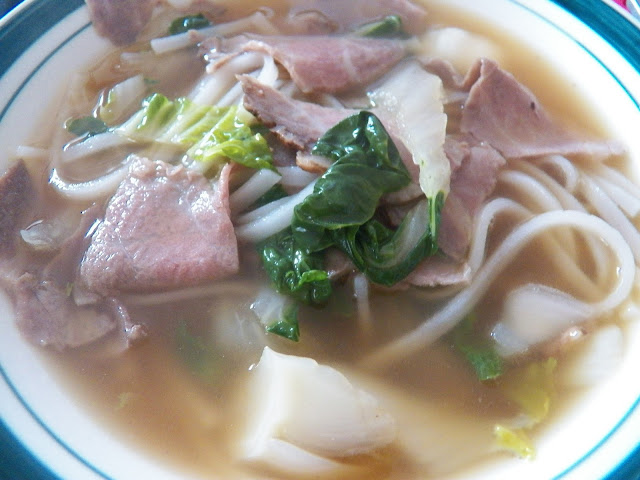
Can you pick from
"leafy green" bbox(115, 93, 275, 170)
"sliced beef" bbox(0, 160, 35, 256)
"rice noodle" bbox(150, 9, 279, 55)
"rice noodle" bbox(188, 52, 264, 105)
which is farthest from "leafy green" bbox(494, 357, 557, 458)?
"rice noodle" bbox(150, 9, 279, 55)

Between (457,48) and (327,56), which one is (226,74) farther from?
(457,48)

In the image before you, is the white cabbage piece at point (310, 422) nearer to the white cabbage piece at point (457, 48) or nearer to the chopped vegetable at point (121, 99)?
the chopped vegetable at point (121, 99)

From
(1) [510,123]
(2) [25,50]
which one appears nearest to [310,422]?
(1) [510,123]

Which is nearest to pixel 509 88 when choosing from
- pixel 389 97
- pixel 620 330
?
pixel 389 97

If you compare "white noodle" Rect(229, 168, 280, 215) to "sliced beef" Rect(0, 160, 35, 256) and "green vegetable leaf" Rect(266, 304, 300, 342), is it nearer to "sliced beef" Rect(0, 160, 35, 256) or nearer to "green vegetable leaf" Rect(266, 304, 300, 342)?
"green vegetable leaf" Rect(266, 304, 300, 342)

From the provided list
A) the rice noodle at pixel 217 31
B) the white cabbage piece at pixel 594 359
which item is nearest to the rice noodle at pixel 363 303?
the white cabbage piece at pixel 594 359
